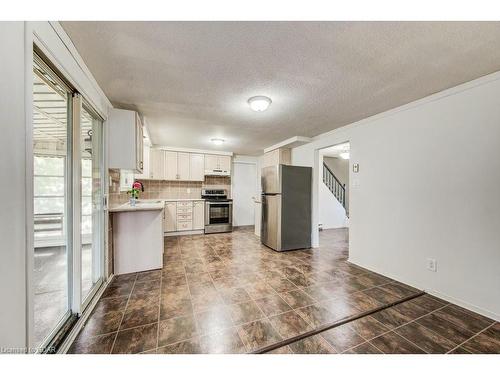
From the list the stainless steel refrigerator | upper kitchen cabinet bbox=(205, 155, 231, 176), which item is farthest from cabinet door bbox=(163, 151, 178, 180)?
the stainless steel refrigerator

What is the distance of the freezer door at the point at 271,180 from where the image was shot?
12.4ft

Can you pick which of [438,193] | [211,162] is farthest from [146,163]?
[438,193]

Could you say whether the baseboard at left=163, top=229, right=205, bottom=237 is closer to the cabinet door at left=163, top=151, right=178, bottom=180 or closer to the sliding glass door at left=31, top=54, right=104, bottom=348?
the cabinet door at left=163, top=151, right=178, bottom=180

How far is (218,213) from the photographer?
5.30 metres

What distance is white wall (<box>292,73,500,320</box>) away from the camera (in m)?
1.80

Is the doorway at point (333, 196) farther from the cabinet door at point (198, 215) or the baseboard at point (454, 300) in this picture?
the cabinet door at point (198, 215)

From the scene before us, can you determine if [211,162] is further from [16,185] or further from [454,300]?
[454,300]

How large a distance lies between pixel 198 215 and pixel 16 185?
4343 millimetres

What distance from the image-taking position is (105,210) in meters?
2.33

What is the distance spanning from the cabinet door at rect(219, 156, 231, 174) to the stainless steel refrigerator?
185 cm

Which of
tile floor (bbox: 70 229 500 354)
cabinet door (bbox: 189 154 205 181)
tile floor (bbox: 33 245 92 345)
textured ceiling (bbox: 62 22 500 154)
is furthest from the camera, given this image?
cabinet door (bbox: 189 154 205 181)
